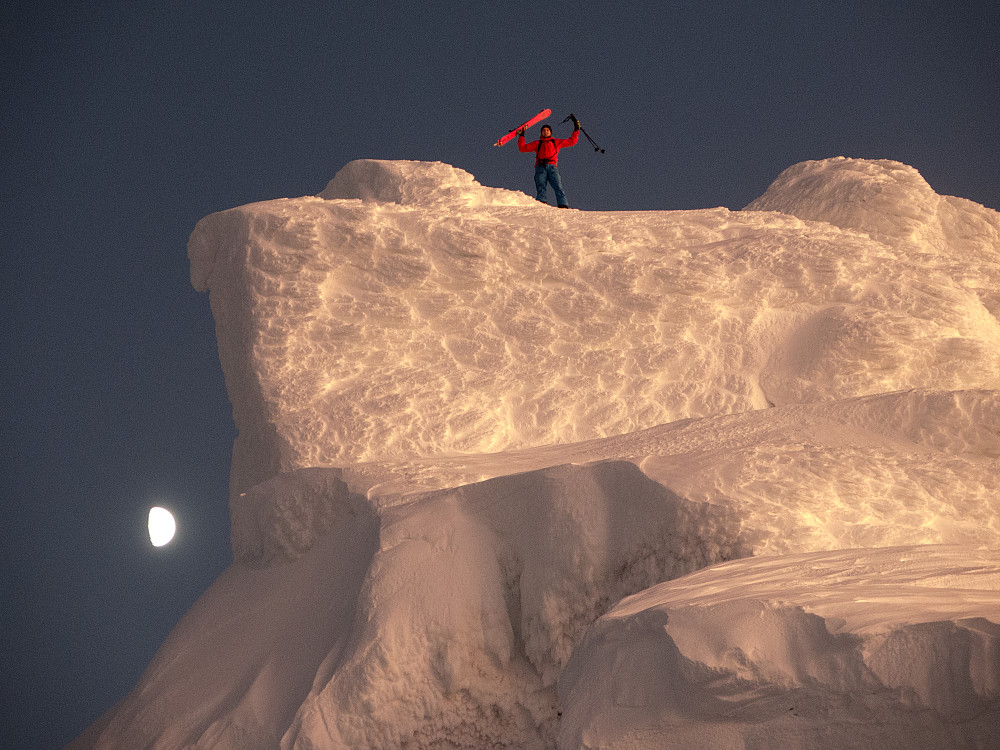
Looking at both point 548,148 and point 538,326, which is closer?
point 538,326

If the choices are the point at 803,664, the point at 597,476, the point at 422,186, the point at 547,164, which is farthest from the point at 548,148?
the point at 803,664

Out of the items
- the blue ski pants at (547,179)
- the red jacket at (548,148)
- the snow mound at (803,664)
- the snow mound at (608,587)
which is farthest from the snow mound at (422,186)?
the snow mound at (803,664)

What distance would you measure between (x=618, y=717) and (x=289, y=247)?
164 inches

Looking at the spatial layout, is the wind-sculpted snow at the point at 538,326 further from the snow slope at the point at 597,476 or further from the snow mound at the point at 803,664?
the snow mound at the point at 803,664

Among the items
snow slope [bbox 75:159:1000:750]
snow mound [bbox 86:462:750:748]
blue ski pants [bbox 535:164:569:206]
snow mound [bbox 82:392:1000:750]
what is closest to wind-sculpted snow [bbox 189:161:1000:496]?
snow slope [bbox 75:159:1000:750]

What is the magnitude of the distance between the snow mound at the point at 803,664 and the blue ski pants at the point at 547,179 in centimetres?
596

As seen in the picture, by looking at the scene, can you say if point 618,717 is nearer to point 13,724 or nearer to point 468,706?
point 468,706

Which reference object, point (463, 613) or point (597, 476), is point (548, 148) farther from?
point (463, 613)

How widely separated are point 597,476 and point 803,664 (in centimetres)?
159

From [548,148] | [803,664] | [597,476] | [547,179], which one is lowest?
[803,664]

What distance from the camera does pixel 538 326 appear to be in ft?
18.7

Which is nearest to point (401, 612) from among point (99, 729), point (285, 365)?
point (285, 365)

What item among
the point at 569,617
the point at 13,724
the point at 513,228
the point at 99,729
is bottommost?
the point at 13,724

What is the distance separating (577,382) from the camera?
5.51m
